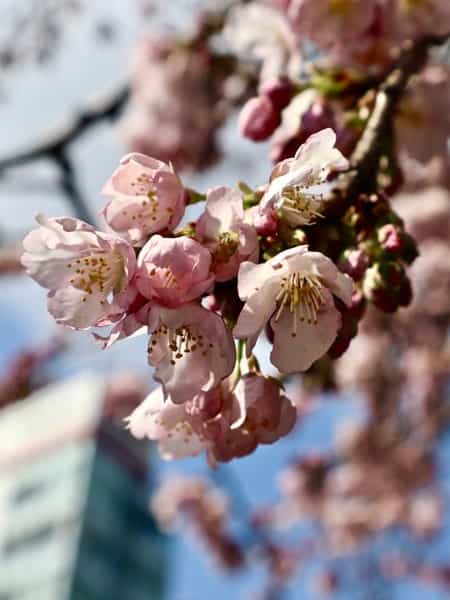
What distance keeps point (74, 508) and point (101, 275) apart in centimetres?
2894

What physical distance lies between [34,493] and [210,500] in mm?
24307

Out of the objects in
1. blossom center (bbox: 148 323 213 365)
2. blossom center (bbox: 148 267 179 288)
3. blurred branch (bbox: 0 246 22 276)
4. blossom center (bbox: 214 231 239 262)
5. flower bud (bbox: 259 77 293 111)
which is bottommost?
blurred branch (bbox: 0 246 22 276)

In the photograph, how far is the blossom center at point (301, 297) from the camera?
0.86m

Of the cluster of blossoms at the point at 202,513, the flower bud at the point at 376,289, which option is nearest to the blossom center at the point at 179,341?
the flower bud at the point at 376,289

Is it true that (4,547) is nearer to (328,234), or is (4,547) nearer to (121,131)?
(121,131)

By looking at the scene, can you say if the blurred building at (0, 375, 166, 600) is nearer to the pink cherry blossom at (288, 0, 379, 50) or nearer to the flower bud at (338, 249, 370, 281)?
the pink cherry blossom at (288, 0, 379, 50)

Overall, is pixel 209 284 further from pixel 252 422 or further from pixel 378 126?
pixel 378 126

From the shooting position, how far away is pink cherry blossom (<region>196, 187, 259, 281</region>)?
2.65 feet

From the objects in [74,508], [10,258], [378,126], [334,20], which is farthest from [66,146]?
[74,508]

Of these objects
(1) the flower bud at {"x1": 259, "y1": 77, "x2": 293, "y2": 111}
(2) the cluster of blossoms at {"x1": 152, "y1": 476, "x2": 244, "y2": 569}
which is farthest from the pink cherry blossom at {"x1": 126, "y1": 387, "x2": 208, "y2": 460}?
(2) the cluster of blossoms at {"x1": 152, "y1": 476, "x2": 244, "y2": 569}

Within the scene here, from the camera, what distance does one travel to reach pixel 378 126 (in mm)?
1104

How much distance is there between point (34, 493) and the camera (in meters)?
29.9

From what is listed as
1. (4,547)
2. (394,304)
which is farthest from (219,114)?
(4,547)

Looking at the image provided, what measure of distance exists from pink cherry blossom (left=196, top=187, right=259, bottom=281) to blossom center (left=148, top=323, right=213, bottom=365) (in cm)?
6
